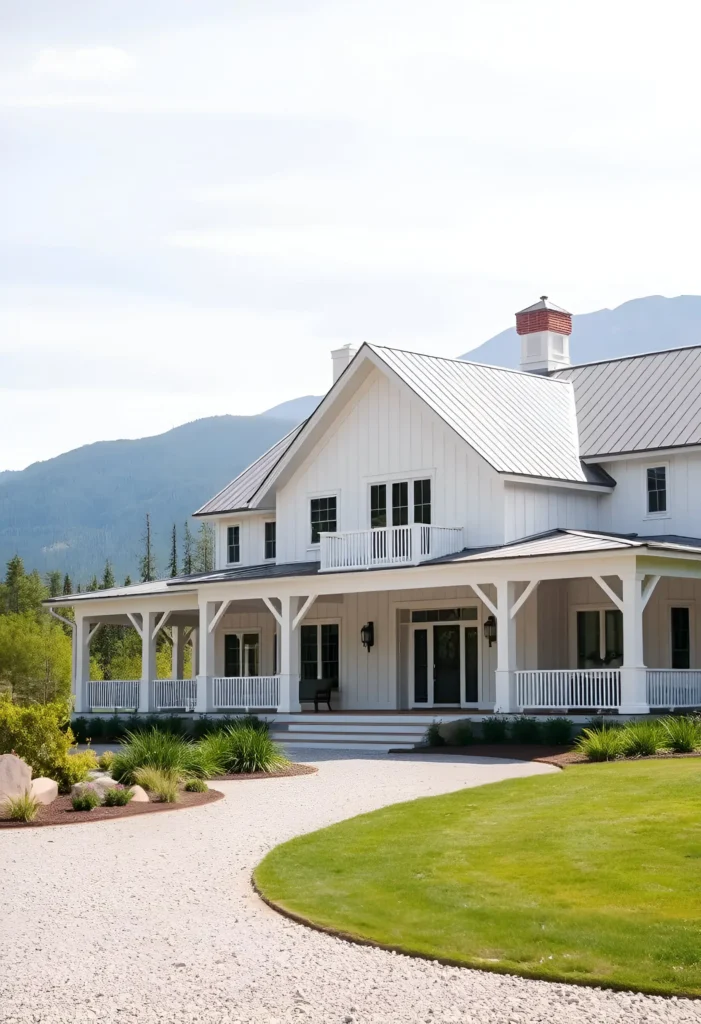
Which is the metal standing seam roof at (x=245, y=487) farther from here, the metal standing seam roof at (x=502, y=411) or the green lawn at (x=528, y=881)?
the green lawn at (x=528, y=881)

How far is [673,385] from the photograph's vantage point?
32250 millimetres

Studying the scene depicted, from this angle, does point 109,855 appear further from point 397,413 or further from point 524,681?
point 397,413

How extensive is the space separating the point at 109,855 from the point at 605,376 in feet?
77.1

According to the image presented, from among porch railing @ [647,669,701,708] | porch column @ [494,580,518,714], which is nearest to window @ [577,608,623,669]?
porch railing @ [647,669,701,708]

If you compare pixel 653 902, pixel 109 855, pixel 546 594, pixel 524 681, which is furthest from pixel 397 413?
pixel 653 902

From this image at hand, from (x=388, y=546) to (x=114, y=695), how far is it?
32.9ft

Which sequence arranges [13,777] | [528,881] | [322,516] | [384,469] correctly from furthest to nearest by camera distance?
[322,516], [384,469], [13,777], [528,881]

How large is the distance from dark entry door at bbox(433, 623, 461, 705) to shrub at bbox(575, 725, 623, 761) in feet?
31.2

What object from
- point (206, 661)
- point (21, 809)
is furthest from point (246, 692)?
point (21, 809)

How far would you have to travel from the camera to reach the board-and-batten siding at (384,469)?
29.4 m

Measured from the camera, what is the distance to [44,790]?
57.9ft

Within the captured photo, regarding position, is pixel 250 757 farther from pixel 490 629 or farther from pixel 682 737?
pixel 490 629

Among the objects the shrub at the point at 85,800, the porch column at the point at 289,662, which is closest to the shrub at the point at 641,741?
the shrub at the point at 85,800

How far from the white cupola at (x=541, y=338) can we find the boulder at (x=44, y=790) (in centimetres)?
2251
